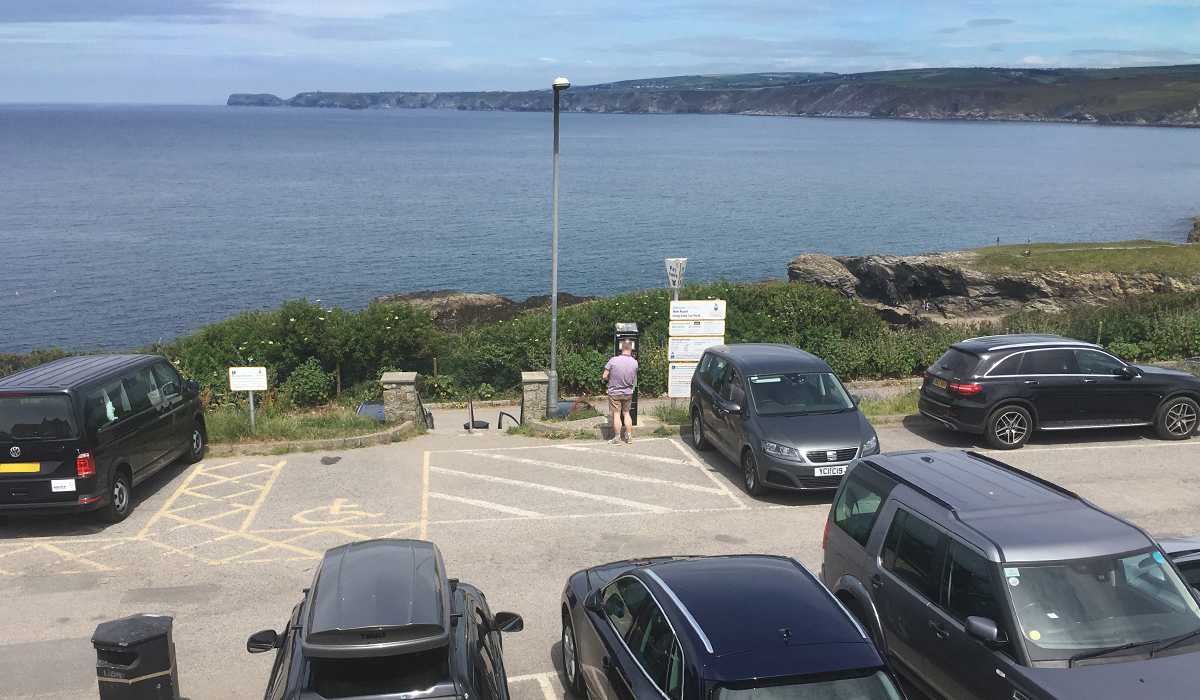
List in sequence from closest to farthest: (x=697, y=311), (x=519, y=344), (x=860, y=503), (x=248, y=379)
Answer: (x=860, y=503), (x=248, y=379), (x=697, y=311), (x=519, y=344)

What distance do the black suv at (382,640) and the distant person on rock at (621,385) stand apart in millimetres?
8631

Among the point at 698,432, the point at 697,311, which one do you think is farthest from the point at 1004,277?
the point at 698,432

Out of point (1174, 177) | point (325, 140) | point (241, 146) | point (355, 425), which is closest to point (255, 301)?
point (355, 425)

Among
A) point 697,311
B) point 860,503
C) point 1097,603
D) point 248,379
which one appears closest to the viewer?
Answer: point 1097,603

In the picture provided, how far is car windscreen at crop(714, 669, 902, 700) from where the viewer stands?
5031 mm

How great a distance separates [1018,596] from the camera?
20.2 ft

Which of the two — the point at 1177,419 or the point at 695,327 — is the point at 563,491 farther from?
the point at 1177,419

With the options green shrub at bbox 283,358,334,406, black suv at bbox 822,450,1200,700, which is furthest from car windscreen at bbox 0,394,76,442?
black suv at bbox 822,450,1200,700

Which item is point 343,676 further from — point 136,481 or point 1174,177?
point 1174,177

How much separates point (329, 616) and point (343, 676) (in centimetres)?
39

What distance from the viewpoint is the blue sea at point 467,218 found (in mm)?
55062

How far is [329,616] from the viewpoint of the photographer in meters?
5.31

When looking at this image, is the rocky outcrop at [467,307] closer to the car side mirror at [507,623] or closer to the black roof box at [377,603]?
the car side mirror at [507,623]

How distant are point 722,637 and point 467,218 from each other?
80310 mm
